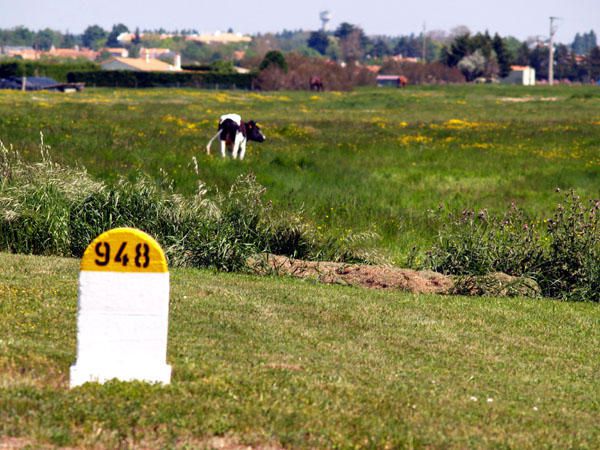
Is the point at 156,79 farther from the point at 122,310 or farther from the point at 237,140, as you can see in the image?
the point at 122,310

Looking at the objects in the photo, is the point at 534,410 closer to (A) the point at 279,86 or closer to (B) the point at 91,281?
(B) the point at 91,281

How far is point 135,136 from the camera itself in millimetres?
34625

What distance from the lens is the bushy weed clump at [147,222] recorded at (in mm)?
16484

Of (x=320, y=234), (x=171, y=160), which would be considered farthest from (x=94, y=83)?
(x=320, y=234)

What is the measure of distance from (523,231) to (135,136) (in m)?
19.3

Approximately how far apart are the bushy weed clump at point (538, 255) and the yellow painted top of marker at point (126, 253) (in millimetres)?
8607

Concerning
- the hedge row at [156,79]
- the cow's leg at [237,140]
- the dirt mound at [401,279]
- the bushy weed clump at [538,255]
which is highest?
the hedge row at [156,79]

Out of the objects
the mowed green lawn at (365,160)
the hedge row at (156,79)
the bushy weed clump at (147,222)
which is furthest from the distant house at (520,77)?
the bushy weed clump at (147,222)

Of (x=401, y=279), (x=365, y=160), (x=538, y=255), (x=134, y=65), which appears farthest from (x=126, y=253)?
(x=134, y=65)

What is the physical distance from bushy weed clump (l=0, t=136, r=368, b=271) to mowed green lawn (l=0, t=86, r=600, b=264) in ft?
6.84

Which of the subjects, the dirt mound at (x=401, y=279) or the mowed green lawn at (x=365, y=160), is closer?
the dirt mound at (x=401, y=279)

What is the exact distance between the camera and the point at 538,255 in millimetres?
16438

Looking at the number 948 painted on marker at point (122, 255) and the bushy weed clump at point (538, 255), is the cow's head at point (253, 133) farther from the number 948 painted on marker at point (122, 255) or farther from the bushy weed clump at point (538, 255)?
the number 948 painted on marker at point (122, 255)

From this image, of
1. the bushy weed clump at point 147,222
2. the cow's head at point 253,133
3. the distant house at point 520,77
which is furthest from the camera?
the distant house at point 520,77
